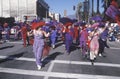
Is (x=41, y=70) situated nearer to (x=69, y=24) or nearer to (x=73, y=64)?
(x=73, y=64)

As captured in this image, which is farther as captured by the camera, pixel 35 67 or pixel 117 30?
pixel 117 30

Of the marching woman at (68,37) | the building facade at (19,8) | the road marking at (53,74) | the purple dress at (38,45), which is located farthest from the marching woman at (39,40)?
the building facade at (19,8)

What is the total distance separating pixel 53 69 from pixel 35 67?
80cm

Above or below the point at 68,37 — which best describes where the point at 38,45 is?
below

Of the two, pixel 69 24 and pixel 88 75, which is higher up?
pixel 69 24

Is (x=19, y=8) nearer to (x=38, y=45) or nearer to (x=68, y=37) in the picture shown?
(x=68, y=37)

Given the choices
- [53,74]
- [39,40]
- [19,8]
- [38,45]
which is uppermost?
[19,8]

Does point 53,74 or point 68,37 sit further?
point 68,37

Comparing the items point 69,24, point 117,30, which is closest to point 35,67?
point 69,24

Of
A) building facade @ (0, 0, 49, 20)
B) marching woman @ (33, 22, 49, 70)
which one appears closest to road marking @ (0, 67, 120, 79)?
marching woman @ (33, 22, 49, 70)

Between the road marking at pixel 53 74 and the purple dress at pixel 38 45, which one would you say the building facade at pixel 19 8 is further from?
the road marking at pixel 53 74

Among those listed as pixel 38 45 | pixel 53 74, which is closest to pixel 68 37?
pixel 38 45

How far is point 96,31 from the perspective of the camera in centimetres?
1574

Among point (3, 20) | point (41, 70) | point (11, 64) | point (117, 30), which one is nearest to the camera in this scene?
point (41, 70)
